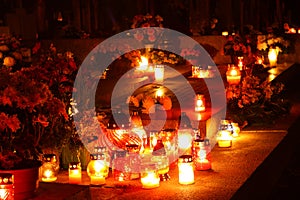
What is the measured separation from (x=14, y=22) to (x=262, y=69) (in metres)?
5.45

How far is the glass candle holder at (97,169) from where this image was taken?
6621 millimetres

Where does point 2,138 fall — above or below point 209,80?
below

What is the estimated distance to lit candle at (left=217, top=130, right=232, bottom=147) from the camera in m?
8.29

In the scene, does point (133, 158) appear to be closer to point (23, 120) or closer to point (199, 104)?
point (23, 120)

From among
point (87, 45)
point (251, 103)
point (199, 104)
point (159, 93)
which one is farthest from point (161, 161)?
point (87, 45)

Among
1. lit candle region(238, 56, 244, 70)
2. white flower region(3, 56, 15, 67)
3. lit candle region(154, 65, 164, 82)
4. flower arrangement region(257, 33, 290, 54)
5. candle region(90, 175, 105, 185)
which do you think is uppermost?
flower arrangement region(257, 33, 290, 54)

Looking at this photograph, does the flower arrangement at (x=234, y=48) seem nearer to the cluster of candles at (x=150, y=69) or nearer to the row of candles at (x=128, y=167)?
the cluster of candles at (x=150, y=69)

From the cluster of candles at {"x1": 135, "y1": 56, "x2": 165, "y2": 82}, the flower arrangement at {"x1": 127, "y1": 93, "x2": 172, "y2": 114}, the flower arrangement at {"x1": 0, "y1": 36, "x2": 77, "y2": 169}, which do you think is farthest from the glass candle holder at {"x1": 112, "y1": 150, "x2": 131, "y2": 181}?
the cluster of candles at {"x1": 135, "y1": 56, "x2": 165, "y2": 82}

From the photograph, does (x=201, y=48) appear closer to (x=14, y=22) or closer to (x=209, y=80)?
(x=209, y=80)

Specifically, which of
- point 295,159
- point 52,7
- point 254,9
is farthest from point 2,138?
point 254,9

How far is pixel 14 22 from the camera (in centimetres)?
1620

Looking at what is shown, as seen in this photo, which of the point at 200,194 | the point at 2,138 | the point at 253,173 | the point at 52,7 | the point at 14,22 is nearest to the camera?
the point at 2,138

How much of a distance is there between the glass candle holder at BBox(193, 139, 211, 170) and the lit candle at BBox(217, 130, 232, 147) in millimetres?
1107

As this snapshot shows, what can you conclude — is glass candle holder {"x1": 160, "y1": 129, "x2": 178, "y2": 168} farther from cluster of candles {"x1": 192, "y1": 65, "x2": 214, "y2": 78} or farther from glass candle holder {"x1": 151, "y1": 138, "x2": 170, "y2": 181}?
cluster of candles {"x1": 192, "y1": 65, "x2": 214, "y2": 78}
